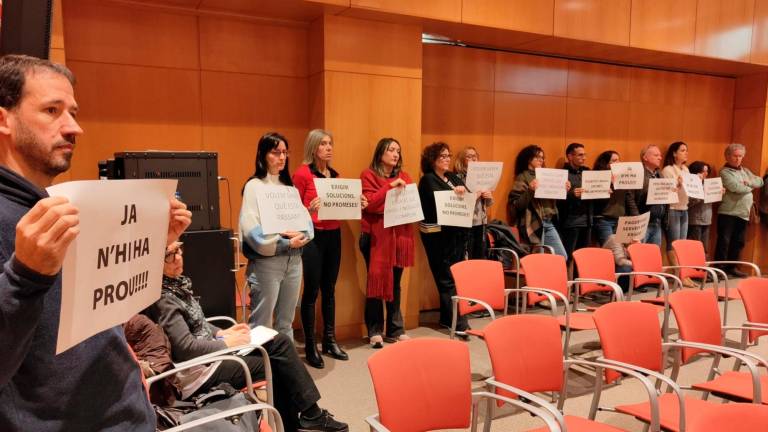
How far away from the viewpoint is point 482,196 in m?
4.78

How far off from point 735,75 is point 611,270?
490 centimetres

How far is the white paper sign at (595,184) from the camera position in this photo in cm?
559

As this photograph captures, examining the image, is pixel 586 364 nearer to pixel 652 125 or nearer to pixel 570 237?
pixel 570 237

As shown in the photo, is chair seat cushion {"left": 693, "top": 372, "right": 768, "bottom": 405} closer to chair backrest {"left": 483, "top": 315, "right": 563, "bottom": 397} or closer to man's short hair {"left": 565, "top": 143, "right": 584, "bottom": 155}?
chair backrest {"left": 483, "top": 315, "right": 563, "bottom": 397}

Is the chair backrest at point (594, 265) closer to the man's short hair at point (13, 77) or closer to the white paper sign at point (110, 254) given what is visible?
the white paper sign at point (110, 254)

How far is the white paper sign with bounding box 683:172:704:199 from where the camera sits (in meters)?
6.25

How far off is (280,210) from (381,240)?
122 cm

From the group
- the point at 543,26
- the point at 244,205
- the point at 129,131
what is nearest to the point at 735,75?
the point at 543,26

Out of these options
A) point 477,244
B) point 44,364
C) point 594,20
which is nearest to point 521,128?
point 594,20

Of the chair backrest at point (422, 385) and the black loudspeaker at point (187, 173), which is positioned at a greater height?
the black loudspeaker at point (187, 173)

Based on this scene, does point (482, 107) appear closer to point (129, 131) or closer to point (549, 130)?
point (549, 130)

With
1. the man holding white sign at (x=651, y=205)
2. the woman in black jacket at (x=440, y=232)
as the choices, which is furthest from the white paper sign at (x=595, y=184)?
the woman in black jacket at (x=440, y=232)

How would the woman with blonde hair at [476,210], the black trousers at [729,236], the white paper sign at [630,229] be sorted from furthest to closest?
1. the black trousers at [729,236]
2. the white paper sign at [630,229]
3. the woman with blonde hair at [476,210]

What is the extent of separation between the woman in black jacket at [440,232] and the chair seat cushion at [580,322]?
1170 millimetres
